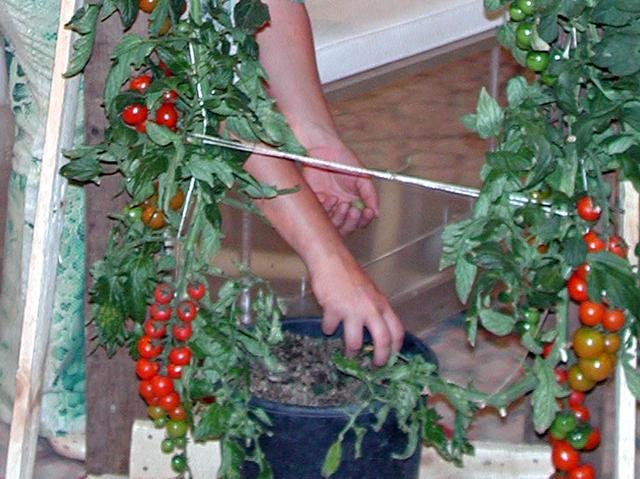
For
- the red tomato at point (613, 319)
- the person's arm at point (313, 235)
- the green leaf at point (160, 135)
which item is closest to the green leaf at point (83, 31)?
the green leaf at point (160, 135)

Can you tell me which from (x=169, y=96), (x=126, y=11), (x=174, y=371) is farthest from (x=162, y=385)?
(x=126, y=11)

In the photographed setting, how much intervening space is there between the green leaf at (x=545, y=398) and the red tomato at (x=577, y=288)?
0.10m

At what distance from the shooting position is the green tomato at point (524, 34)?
1351 millimetres

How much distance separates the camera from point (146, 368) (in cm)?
152

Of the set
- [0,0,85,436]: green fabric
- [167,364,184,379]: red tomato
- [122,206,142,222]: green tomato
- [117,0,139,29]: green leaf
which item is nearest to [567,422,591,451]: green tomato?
[167,364,184,379]: red tomato

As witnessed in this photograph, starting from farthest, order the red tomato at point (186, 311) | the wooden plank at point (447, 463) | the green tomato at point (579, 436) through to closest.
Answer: the wooden plank at point (447, 463) < the red tomato at point (186, 311) < the green tomato at point (579, 436)

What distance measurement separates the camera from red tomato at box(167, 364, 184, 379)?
1.52 meters

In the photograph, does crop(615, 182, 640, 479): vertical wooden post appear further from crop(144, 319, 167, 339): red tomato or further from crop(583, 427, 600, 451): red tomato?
crop(144, 319, 167, 339): red tomato

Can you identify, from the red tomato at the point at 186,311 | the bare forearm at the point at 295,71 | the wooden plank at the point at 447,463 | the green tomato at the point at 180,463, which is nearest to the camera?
the red tomato at the point at 186,311

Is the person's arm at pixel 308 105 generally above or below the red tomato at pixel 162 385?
above

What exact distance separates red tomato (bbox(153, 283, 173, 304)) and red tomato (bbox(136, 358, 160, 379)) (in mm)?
78

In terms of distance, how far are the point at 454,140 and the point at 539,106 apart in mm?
2234

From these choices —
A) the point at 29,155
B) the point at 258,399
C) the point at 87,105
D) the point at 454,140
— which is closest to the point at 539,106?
the point at 258,399

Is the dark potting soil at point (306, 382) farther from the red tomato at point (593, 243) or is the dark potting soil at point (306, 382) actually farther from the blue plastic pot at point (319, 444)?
the red tomato at point (593, 243)
